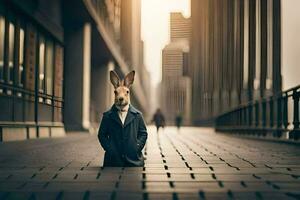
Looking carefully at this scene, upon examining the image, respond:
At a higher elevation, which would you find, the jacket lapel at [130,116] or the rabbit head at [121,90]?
the rabbit head at [121,90]

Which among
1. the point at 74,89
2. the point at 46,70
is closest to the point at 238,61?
the point at 74,89

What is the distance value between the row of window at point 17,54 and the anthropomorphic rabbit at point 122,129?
8.65m


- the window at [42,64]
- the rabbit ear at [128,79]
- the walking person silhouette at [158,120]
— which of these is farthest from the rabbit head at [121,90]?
the walking person silhouette at [158,120]

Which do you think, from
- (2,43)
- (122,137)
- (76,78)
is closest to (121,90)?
(122,137)

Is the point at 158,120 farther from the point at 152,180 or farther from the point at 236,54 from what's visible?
the point at 152,180

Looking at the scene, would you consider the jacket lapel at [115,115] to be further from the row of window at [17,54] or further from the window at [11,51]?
the window at [11,51]

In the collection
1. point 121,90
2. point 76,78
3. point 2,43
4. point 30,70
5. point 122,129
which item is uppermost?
point 2,43

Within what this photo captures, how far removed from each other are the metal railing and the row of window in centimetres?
772

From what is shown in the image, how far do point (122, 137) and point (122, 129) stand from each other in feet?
0.34

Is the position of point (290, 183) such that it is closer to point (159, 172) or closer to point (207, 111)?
point (159, 172)

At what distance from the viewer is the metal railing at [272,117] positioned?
48.9 feet

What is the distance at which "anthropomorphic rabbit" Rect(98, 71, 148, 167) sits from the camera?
729 cm

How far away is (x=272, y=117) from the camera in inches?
708

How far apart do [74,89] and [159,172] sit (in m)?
19.2
